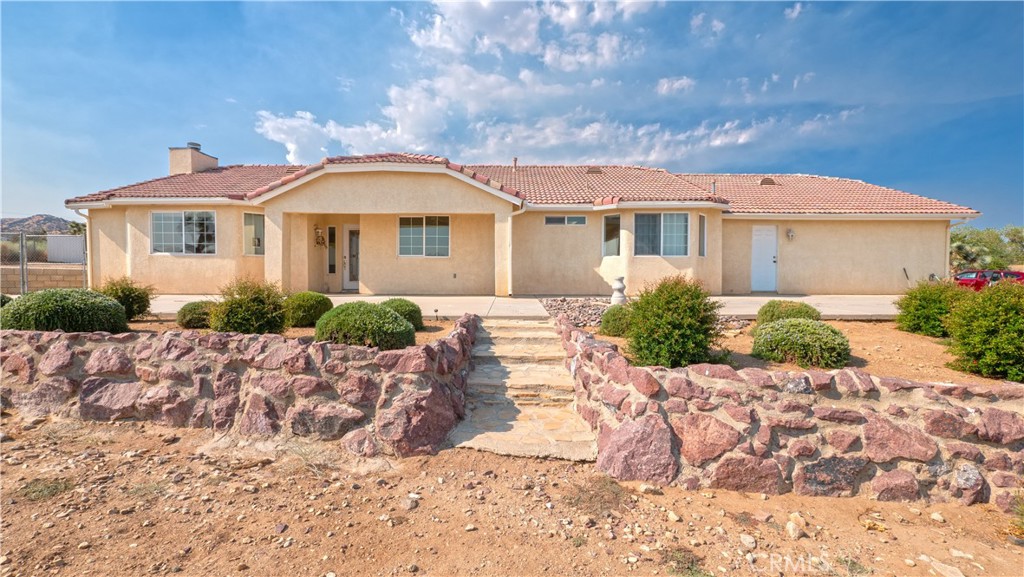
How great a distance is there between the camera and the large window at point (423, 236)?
14242 mm

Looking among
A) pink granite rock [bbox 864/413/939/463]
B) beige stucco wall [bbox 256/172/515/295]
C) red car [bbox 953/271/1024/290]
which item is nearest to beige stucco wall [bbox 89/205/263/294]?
beige stucco wall [bbox 256/172/515/295]

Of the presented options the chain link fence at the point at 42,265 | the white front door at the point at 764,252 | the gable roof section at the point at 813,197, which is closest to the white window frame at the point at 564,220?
the gable roof section at the point at 813,197

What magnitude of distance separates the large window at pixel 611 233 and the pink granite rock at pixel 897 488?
1022 centimetres

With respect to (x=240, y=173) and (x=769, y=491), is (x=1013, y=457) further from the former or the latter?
(x=240, y=173)

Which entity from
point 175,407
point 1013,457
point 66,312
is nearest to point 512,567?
point 175,407

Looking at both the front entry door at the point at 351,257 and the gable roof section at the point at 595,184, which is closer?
the gable roof section at the point at 595,184

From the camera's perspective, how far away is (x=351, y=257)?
1542cm

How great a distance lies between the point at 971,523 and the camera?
3713 mm

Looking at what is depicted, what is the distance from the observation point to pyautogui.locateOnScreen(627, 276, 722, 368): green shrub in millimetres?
5410

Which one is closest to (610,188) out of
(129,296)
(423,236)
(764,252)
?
(764,252)

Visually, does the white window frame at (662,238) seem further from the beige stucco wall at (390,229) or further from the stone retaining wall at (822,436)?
the stone retaining wall at (822,436)

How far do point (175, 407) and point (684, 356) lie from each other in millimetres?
5620

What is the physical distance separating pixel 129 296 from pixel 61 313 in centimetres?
237

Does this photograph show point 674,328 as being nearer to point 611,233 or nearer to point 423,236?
point 611,233
